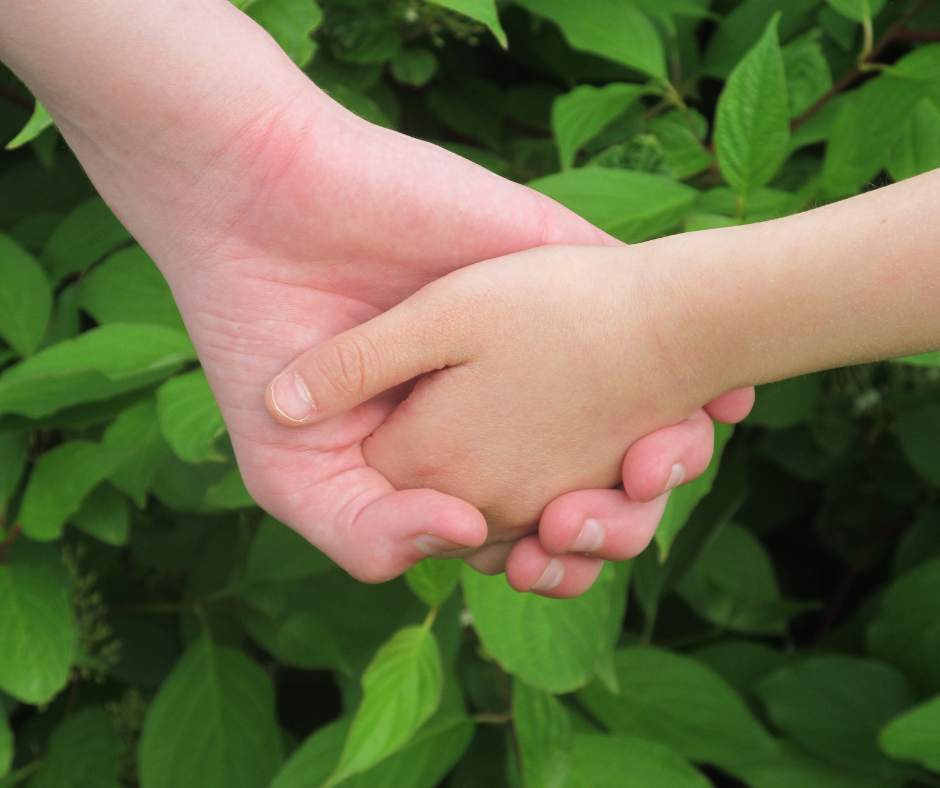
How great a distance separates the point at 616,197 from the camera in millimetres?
781

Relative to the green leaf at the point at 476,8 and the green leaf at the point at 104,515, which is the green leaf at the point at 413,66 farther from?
the green leaf at the point at 104,515

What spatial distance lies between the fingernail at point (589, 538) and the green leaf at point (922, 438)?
58cm

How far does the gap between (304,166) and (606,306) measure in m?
0.29

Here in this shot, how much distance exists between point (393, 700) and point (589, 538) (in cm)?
23

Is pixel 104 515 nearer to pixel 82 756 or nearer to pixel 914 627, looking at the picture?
pixel 82 756

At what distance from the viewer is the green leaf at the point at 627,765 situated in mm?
871

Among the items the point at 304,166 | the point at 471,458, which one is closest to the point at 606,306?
the point at 471,458

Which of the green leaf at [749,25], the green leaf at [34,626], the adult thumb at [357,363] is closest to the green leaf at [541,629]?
the adult thumb at [357,363]

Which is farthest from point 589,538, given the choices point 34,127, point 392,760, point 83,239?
point 83,239

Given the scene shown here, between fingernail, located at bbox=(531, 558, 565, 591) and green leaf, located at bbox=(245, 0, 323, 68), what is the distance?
1.68 feet

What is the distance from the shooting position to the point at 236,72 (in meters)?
0.66

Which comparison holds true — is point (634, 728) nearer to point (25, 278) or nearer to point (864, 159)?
point (864, 159)

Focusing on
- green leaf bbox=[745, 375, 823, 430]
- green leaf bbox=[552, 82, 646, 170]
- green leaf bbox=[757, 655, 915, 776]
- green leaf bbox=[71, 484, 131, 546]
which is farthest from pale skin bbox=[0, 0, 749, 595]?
green leaf bbox=[757, 655, 915, 776]

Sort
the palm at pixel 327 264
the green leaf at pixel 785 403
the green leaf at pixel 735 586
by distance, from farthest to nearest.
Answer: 1. the green leaf at pixel 735 586
2. the green leaf at pixel 785 403
3. the palm at pixel 327 264
